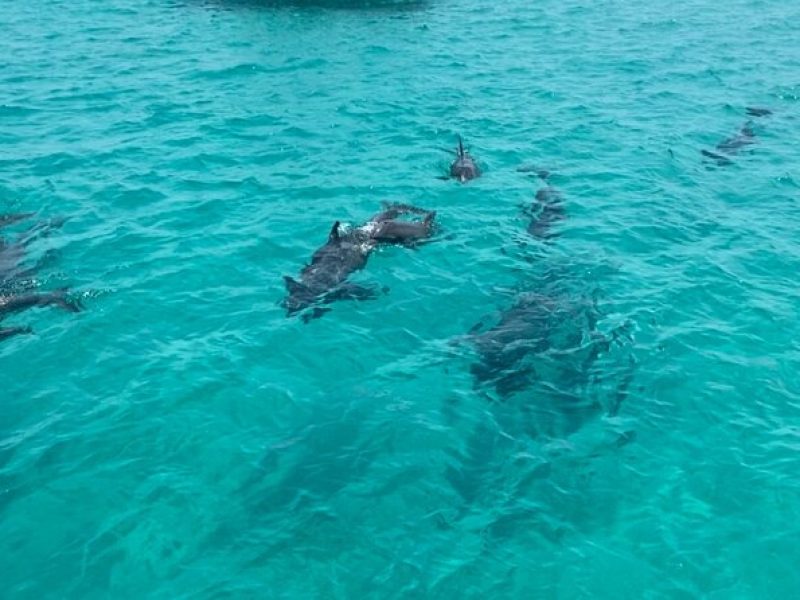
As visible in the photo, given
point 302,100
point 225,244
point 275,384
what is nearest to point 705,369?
point 275,384

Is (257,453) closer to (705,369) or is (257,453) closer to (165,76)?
(705,369)

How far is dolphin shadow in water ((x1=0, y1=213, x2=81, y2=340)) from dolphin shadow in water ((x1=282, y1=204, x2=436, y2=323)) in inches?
199

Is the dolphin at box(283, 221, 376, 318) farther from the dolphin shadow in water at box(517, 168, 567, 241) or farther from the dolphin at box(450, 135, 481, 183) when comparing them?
the dolphin at box(450, 135, 481, 183)

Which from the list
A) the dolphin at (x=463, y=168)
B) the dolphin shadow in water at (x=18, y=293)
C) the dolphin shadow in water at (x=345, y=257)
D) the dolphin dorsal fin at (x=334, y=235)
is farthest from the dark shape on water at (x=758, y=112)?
the dolphin shadow in water at (x=18, y=293)

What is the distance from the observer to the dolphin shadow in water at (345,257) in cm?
1873

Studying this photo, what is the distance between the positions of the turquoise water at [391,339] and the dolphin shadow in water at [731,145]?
0.42 meters

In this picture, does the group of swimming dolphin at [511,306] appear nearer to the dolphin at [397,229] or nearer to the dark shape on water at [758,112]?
the dolphin at [397,229]

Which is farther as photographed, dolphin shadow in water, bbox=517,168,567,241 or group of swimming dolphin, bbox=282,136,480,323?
dolphin shadow in water, bbox=517,168,567,241

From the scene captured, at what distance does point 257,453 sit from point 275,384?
2.00 m

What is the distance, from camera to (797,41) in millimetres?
34656

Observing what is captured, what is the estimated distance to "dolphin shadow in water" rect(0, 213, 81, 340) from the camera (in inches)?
714

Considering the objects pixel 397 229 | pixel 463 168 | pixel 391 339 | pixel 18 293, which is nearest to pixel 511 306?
pixel 391 339

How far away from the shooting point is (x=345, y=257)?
19.7 meters

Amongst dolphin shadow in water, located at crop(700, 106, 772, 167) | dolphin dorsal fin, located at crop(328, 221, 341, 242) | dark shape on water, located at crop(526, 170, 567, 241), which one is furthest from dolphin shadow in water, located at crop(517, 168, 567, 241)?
dolphin shadow in water, located at crop(700, 106, 772, 167)
